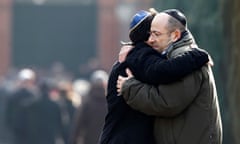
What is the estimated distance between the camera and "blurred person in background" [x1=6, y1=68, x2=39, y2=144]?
1628 cm

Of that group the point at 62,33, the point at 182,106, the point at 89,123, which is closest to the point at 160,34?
the point at 182,106

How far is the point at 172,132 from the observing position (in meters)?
6.19

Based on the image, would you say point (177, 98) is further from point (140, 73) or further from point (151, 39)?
point (151, 39)

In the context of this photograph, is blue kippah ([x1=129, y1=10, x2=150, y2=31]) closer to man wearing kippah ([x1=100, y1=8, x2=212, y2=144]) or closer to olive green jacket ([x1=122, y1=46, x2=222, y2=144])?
man wearing kippah ([x1=100, y1=8, x2=212, y2=144])

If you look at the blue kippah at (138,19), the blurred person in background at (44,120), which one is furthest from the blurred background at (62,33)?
the blue kippah at (138,19)

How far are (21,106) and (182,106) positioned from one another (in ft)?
34.7

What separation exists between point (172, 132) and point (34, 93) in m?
11.0

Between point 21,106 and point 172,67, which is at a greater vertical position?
point 172,67

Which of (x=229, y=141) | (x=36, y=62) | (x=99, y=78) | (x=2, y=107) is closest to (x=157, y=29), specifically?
(x=99, y=78)

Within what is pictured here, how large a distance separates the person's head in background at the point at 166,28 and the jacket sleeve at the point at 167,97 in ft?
0.90

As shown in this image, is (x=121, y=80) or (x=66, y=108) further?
(x=66, y=108)

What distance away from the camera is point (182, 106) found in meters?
6.13

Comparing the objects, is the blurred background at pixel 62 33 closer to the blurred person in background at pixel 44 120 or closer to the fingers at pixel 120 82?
the blurred person in background at pixel 44 120

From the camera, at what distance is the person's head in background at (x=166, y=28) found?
6.24 metres
